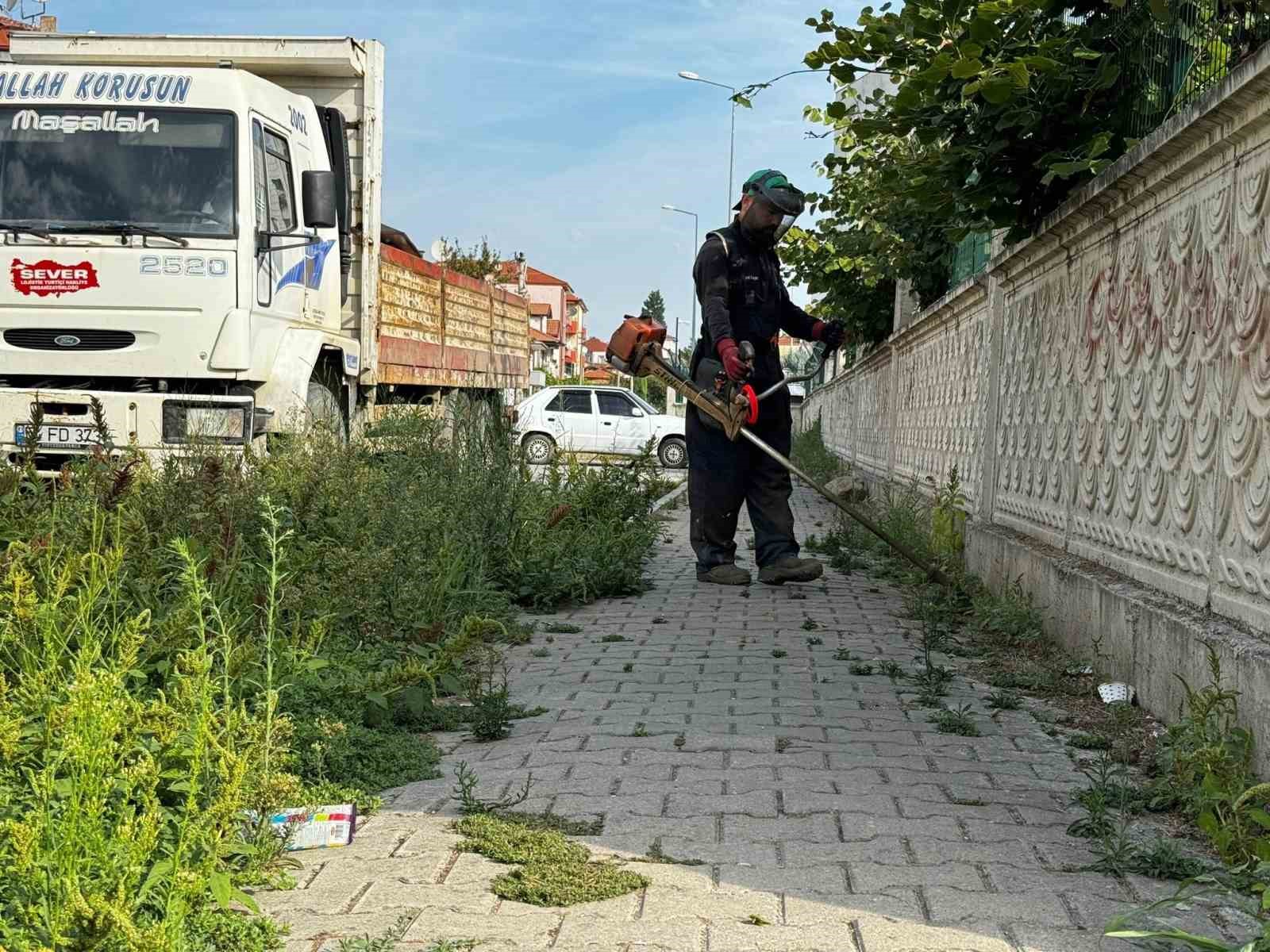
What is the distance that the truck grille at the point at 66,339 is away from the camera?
32.4ft

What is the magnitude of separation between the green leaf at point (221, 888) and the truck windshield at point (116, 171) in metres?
7.65

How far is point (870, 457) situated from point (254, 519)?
12380 mm

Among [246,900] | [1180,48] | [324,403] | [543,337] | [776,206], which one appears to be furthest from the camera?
[543,337]

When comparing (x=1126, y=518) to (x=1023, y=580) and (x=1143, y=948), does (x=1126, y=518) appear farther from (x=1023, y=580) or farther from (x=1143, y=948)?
(x=1143, y=948)

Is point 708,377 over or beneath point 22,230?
beneath

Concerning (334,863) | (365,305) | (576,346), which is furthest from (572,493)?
(576,346)

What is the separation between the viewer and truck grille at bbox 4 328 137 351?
9.88 metres

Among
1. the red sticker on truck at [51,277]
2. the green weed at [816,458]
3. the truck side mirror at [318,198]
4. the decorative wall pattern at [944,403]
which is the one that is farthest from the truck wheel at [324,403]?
the green weed at [816,458]

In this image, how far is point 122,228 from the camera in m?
9.68

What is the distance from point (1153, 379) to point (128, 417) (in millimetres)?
6882

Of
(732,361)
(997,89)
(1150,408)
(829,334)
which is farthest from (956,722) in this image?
(829,334)

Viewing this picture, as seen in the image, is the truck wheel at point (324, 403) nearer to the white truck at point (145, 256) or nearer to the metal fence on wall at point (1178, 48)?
the white truck at point (145, 256)

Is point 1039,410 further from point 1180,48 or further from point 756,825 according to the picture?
point 756,825

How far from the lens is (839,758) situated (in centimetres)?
454
